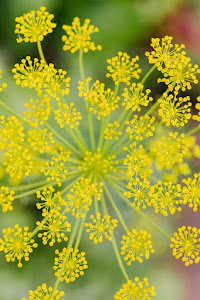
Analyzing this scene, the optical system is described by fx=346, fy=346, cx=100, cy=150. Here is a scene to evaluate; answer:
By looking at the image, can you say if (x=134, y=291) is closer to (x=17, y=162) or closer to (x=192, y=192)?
(x=192, y=192)

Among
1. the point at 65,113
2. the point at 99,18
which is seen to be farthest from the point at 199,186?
the point at 99,18

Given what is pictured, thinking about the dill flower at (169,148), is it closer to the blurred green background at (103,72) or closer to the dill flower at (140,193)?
the dill flower at (140,193)

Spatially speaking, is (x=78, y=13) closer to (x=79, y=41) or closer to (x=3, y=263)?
(x=79, y=41)

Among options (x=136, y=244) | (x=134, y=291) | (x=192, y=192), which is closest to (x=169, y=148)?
(x=192, y=192)

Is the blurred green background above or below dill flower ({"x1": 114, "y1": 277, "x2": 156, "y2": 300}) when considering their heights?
above

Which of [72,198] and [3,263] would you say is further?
[3,263]

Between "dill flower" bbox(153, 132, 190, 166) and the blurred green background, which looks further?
the blurred green background

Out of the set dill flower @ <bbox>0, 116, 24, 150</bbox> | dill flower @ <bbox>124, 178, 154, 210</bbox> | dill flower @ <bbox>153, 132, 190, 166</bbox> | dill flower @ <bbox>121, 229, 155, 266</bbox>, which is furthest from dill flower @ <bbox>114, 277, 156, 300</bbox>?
dill flower @ <bbox>0, 116, 24, 150</bbox>

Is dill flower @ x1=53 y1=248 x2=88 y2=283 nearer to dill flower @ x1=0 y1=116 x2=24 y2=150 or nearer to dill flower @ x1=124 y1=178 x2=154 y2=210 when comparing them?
dill flower @ x1=124 y1=178 x2=154 y2=210
